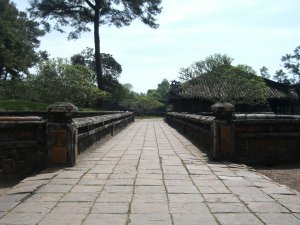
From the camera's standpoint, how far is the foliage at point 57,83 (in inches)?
1151

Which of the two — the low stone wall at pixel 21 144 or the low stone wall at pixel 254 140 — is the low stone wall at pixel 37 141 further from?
the low stone wall at pixel 254 140

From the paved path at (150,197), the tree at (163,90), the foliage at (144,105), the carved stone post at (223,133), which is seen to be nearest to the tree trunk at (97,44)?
the tree at (163,90)

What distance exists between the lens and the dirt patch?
6.72 meters

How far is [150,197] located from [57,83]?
25.2 m

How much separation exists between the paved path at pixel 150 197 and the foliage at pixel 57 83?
73.7ft

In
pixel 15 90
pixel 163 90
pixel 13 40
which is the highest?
pixel 13 40

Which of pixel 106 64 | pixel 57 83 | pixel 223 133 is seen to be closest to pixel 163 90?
pixel 106 64

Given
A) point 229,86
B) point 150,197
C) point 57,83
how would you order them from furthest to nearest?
point 229,86, point 57,83, point 150,197

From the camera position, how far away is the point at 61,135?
7.48 metres

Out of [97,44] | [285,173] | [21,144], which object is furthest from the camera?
[97,44]

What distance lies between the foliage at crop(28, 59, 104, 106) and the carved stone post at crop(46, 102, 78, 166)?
71.9 feet

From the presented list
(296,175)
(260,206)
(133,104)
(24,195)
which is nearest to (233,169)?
(296,175)

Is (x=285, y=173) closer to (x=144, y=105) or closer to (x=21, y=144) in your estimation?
(x=21, y=144)

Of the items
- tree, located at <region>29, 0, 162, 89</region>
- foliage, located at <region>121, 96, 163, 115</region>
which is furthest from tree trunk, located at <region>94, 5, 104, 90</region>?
foliage, located at <region>121, 96, 163, 115</region>
